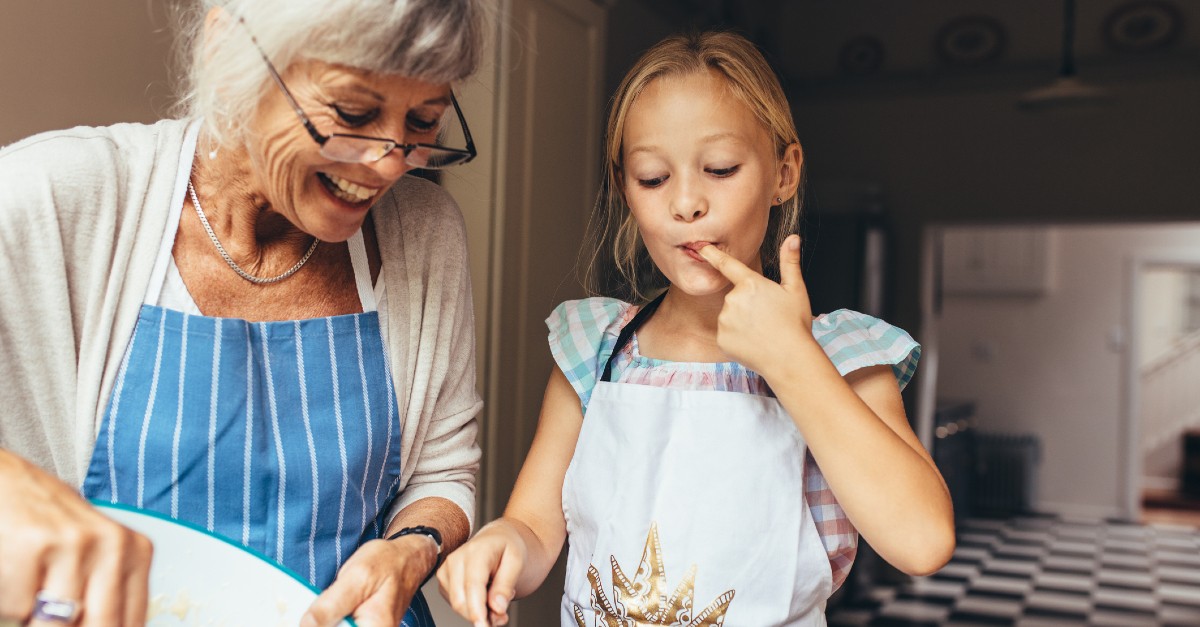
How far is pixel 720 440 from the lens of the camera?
1.07 m

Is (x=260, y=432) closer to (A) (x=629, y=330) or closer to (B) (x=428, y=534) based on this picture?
(B) (x=428, y=534)

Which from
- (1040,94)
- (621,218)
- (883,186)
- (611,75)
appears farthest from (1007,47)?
(621,218)

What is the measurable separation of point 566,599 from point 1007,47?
5.50 meters

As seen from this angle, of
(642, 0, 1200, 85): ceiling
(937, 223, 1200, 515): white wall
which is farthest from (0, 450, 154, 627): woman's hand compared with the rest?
(937, 223, 1200, 515): white wall

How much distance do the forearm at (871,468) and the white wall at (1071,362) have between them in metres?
9.21

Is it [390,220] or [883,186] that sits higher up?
[883,186]

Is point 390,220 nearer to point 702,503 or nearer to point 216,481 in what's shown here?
point 216,481

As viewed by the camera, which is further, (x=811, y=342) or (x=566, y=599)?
(x=566, y=599)

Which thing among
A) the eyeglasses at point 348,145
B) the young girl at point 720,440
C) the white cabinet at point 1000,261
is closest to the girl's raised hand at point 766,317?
→ the young girl at point 720,440

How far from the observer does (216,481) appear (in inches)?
39.5

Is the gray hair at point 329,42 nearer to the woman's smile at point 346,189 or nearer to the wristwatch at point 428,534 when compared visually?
the woman's smile at point 346,189

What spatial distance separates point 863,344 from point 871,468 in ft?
0.63

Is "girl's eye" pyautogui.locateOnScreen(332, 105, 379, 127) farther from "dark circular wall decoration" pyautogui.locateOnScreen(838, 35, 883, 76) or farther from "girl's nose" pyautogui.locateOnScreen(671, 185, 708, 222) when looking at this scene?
"dark circular wall decoration" pyautogui.locateOnScreen(838, 35, 883, 76)

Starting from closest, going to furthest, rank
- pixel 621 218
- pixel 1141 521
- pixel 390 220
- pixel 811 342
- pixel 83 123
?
pixel 811 342
pixel 390 220
pixel 621 218
pixel 83 123
pixel 1141 521
